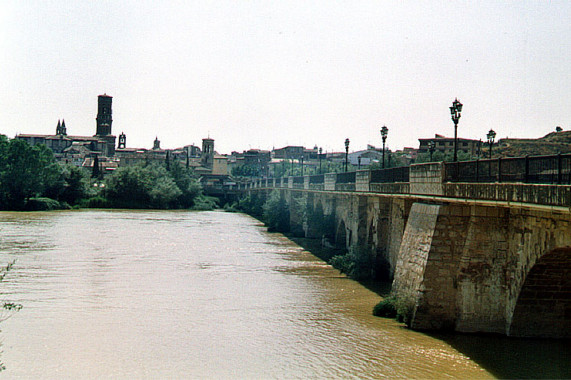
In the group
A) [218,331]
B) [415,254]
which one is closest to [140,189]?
[218,331]

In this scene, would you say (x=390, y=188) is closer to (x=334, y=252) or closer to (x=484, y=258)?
(x=484, y=258)

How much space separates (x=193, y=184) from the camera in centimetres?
8100

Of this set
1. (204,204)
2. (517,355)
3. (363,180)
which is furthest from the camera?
(204,204)

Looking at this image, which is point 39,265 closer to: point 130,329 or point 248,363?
point 130,329

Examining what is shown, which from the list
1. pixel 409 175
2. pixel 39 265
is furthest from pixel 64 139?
pixel 409 175

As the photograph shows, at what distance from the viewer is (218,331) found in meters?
14.2

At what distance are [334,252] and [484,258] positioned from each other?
16.8 m

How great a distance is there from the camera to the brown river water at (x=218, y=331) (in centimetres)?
1144

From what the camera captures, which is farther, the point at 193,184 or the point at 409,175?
the point at 193,184

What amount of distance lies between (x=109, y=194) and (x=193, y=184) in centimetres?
1230

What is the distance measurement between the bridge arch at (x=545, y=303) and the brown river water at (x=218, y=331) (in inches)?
14.7

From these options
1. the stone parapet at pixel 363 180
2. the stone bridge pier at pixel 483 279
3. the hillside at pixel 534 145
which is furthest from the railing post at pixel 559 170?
the hillside at pixel 534 145

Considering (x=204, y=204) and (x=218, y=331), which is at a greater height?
(x=204, y=204)

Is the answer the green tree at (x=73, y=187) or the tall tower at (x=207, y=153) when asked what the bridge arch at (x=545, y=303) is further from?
the tall tower at (x=207, y=153)
